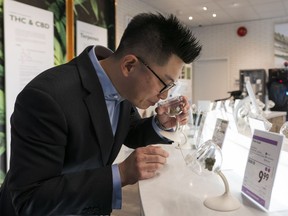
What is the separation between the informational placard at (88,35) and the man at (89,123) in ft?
9.52

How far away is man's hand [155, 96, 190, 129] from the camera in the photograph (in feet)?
4.91

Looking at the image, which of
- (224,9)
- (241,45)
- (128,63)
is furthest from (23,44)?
(241,45)

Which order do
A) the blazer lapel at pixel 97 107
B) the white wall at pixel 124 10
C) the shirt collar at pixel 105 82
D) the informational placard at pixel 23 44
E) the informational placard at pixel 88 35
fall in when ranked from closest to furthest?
the blazer lapel at pixel 97 107, the shirt collar at pixel 105 82, the informational placard at pixel 23 44, the informational placard at pixel 88 35, the white wall at pixel 124 10

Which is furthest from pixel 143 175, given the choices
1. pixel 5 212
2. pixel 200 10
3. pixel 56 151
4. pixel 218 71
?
pixel 218 71

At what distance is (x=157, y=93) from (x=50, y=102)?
0.45m

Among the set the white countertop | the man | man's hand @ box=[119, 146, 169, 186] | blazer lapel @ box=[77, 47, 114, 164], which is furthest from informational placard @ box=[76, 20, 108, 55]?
man's hand @ box=[119, 146, 169, 186]

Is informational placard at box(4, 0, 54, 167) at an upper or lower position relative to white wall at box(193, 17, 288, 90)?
lower

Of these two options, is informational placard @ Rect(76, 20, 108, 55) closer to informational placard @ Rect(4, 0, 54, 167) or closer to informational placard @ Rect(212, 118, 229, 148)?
informational placard @ Rect(4, 0, 54, 167)

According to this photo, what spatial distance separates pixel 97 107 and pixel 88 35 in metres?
3.43

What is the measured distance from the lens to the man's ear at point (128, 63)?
117cm

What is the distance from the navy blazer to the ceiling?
5545 millimetres

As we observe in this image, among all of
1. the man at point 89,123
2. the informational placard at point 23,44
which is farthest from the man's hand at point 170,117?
the informational placard at point 23,44

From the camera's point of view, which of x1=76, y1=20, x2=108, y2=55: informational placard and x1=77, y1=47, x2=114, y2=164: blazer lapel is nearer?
x1=77, y1=47, x2=114, y2=164: blazer lapel

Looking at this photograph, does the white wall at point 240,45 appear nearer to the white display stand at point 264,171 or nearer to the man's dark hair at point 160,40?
the man's dark hair at point 160,40
